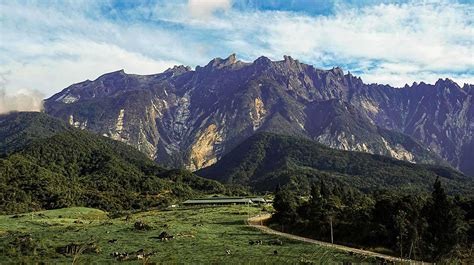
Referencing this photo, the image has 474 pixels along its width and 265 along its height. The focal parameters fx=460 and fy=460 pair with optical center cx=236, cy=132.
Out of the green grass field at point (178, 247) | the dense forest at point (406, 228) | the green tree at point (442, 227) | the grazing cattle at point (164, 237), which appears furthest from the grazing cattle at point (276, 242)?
the green tree at point (442, 227)

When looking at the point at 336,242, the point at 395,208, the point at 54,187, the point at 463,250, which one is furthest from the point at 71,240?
the point at 54,187

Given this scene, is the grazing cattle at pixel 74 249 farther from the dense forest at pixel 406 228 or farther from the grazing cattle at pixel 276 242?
the dense forest at pixel 406 228

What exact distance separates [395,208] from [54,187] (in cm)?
15432

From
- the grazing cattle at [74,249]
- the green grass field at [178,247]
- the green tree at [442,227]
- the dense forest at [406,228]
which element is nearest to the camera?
the green grass field at [178,247]

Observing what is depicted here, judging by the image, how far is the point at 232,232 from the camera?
8650 cm

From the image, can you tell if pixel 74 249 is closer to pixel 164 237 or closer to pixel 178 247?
pixel 178 247

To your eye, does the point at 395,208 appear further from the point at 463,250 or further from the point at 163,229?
the point at 163,229

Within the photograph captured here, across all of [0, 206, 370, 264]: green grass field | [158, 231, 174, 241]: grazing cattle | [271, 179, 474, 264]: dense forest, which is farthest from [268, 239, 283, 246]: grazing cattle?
[158, 231, 174, 241]: grazing cattle

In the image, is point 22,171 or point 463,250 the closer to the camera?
point 463,250

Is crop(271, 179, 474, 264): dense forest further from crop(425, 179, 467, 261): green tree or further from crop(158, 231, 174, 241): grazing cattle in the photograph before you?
crop(158, 231, 174, 241): grazing cattle

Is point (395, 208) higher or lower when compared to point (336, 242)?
higher

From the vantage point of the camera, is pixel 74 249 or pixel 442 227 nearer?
pixel 74 249

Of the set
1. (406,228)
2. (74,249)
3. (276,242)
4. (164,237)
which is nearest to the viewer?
(74,249)

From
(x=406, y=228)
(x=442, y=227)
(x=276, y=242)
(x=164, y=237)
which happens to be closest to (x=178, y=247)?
(x=164, y=237)
